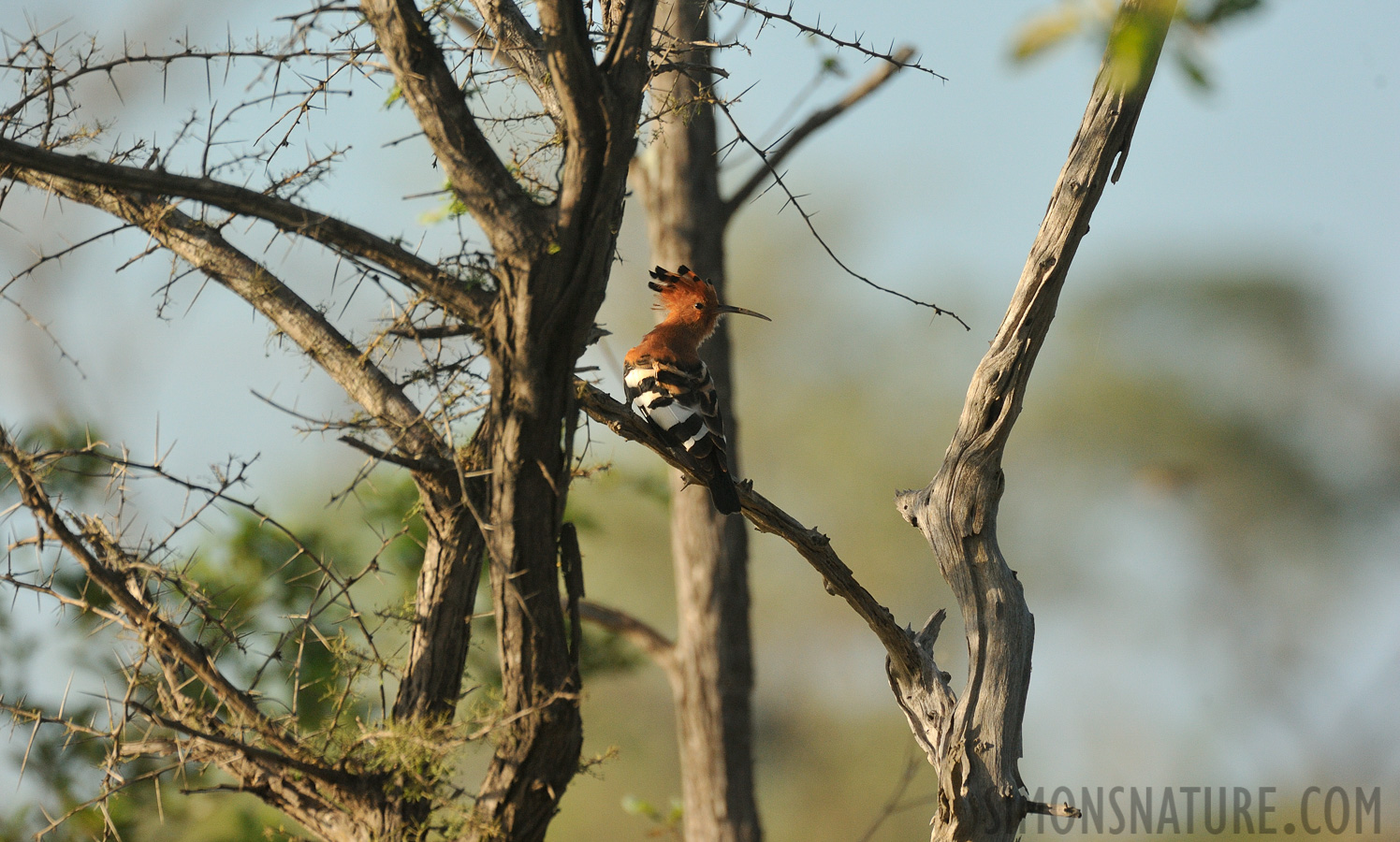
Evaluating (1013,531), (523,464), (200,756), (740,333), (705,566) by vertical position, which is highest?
(740,333)

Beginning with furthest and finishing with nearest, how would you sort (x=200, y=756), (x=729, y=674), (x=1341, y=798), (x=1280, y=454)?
(x=1280, y=454) → (x=1341, y=798) → (x=729, y=674) → (x=200, y=756)

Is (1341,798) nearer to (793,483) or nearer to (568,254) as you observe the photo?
(793,483)

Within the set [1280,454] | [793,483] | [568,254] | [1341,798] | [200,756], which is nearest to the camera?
[568,254]

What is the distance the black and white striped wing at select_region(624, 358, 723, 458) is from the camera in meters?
2.60

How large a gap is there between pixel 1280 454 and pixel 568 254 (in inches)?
257

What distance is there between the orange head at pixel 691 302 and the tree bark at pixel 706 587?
0.83 metres

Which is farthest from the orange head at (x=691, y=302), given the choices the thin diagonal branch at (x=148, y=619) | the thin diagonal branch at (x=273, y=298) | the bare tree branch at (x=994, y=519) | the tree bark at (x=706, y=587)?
the thin diagonal branch at (x=148, y=619)

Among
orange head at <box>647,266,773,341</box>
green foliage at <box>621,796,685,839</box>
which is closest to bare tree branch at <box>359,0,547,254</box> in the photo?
orange head at <box>647,266,773,341</box>

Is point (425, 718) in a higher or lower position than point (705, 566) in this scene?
lower

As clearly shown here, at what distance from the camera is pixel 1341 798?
5.31 metres

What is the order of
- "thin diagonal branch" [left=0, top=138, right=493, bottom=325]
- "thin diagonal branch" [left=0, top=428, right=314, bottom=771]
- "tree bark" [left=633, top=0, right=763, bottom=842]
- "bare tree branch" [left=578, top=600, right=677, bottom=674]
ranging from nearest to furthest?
"thin diagonal branch" [left=0, top=138, right=493, bottom=325]
"thin diagonal branch" [left=0, top=428, right=314, bottom=771]
"tree bark" [left=633, top=0, right=763, bottom=842]
"bare tree branch" [left=578, top=600, right=677, bottom=674]

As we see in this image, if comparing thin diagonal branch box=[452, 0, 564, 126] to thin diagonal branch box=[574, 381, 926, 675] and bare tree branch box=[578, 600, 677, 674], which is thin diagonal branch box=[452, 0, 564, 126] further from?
bare tree branch box=[578, 600, 677, 674]

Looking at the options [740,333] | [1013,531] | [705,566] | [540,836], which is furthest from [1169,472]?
[540,836]

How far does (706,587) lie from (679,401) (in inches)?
67.4
